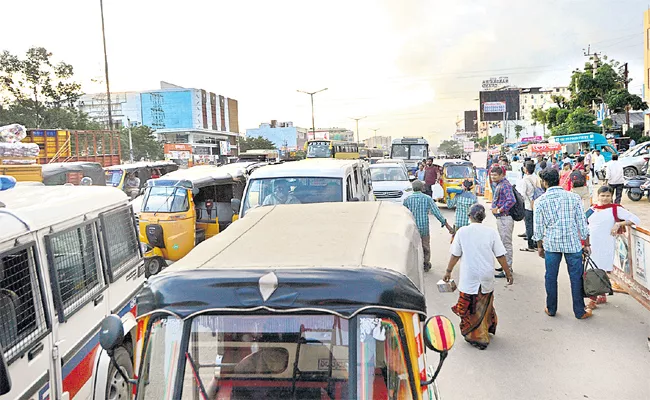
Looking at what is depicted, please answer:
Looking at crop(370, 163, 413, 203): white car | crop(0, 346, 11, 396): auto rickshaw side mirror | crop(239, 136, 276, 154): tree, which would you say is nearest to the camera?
crop(0, 346, 11, 396): auto rickshaw side mirror

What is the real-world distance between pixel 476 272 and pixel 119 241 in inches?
152

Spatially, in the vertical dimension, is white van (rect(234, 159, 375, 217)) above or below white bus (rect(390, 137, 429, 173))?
below

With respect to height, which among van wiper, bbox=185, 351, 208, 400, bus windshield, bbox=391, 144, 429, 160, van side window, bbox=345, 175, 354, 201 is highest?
bus windshield, bbox=391, 144, 429, 160

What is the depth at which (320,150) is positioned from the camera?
4306cm

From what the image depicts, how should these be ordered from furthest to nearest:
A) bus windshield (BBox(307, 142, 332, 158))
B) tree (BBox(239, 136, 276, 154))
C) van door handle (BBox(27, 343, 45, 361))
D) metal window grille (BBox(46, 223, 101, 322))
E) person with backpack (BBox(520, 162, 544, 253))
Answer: tree (BBox(239, 136, 276, 154))
bus windshield (BBox(307, 142, 332, 158))
person with backpack (BBox(520, 162, 544, 253))
metal window grille (BBox(46, 223, 101, 322))
van door handle (BBox(27, 343, 45, 361))

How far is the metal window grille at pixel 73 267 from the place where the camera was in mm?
3957

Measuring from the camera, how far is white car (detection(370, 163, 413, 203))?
1742 centimetres

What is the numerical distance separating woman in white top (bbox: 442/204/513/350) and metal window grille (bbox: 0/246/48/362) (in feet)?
13.5

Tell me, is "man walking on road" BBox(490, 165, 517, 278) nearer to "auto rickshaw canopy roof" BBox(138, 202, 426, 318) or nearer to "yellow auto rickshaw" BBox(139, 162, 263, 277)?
"yellow auto rickshaw" BBox(139, 162, 263, 277)

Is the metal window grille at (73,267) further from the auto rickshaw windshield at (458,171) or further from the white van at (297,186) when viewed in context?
the auto rickshaw windshield at (458,171)

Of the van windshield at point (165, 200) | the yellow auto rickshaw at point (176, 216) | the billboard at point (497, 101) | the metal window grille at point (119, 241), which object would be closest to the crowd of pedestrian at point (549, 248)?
the metal window grille at point (119, 241)

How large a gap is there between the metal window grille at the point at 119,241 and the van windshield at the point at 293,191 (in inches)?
120

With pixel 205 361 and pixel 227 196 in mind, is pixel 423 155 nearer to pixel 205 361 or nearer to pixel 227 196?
pixel 227 196

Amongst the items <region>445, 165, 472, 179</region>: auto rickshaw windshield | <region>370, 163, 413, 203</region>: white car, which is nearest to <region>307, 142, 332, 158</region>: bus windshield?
<region>445, 165, 472, 179</region>: auto rickshaw windshield
